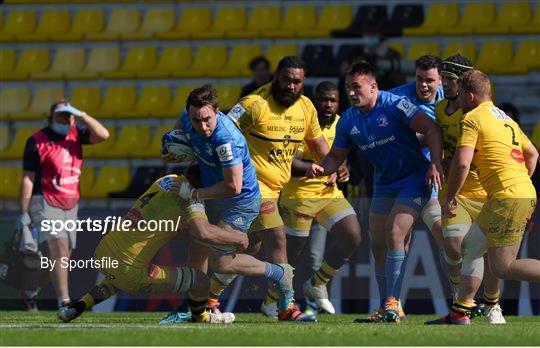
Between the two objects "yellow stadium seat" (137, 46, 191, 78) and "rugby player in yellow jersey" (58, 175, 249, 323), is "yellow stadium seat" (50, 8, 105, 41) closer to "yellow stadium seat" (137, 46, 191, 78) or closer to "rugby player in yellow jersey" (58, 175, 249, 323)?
"yellow stadium seat" (137, 46, 191, 78)

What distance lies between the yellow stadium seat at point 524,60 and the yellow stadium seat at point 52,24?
6660mm

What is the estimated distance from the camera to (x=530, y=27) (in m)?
17.7

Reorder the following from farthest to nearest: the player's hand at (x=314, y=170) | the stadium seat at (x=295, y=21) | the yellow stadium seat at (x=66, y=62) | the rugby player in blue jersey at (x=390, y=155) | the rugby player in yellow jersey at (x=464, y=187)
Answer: the yellow stadium seat at (x=66, y=62) < the stadium seat at (x=295, y=21) < the player's hand at (x=314, y=170) < the rugby player in yellow jersey at (x=464, y=187) < the rugby player in blue jersey at (x=390, y=155)

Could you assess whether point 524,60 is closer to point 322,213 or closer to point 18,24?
point 322,213

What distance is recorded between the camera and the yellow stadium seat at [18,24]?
19641 millimetres

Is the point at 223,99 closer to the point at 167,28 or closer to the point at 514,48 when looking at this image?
the point at 167,28

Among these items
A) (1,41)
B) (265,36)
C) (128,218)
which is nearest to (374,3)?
(265,36)

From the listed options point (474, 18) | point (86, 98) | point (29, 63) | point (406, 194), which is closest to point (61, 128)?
point (406, 194)

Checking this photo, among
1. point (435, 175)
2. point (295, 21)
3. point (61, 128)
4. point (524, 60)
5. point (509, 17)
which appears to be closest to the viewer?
point (435, 175)

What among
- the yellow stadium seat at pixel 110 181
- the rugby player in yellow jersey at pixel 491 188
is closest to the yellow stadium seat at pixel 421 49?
the yellow stadium seat at pixel 110 181

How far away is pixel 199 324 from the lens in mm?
10219

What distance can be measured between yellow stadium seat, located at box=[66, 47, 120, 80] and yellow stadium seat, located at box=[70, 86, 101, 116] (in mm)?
266

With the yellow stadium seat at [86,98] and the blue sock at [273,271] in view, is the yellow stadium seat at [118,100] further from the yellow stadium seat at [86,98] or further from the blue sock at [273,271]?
the blue sock at [273,271]

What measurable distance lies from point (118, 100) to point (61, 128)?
5400 millimetres
